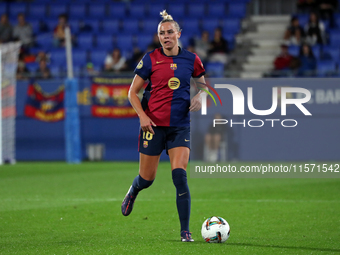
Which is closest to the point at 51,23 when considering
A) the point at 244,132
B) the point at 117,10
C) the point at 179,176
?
the point at 117,10

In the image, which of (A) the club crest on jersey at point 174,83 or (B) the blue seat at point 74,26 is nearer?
(A) the club crest on jersey at point 174,83

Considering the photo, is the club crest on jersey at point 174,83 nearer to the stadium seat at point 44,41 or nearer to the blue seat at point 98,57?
the blue seat at point 98,57

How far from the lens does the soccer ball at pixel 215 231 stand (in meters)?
→ 5.35

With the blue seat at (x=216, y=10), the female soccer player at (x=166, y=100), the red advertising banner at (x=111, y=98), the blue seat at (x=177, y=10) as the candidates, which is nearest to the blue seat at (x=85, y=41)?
the red advertising banner at (x=111, y=98)

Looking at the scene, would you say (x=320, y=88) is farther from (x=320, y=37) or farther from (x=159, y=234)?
(x=159, y=234)

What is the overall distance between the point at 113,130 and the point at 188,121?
13.0 m

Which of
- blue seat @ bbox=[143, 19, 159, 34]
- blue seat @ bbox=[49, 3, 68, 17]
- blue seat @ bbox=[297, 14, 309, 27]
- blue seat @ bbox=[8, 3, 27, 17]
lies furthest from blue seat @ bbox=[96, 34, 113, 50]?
blue seat @ bbox=[297, 14, 309, 27]

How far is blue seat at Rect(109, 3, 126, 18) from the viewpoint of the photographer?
21.2m

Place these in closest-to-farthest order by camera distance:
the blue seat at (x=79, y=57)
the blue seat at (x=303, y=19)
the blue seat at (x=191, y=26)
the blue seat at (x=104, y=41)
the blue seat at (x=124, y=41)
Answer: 1. the blue seat at (x=303, y=19)
2. the blue seat at (x=79, y=57)
3. the blue seat at (x=124, y=41)
4. the blue seat at (x=191, y=26)
5. the blue seat at (x=104, y=41)

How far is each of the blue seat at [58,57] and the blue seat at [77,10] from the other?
2.26 meters

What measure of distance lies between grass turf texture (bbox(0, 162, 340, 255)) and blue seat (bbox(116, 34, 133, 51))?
777 centimetres

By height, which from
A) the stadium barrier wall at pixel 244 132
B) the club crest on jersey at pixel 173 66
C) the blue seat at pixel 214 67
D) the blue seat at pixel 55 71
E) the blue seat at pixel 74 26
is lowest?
the stadium barrier wall at pixel 244 132

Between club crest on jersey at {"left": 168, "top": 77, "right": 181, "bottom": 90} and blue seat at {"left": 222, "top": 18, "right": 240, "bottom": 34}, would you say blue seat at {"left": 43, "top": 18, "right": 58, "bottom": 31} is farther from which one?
club crest on jersey at {"left": 168, "top": 77, "right": 181, "bottom": 90}

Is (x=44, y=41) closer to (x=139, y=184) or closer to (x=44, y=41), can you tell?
(x=44, y=41)
